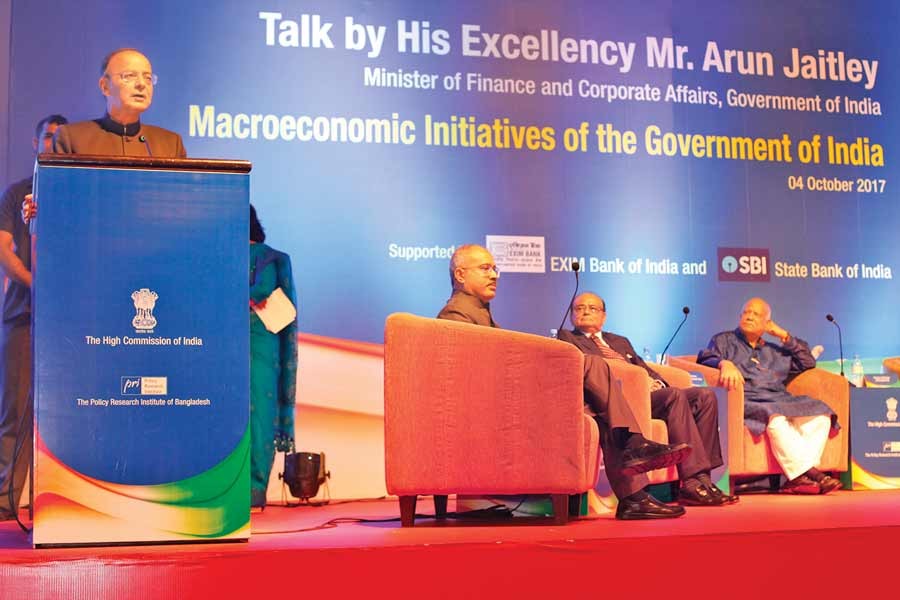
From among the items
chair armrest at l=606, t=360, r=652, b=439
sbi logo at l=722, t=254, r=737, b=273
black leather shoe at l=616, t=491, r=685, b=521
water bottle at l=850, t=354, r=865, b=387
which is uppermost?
sbi logo at l=722, t=254, r=737, b=273

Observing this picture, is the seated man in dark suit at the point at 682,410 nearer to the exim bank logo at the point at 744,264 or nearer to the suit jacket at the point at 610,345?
the suit jacket at the point at 610,345

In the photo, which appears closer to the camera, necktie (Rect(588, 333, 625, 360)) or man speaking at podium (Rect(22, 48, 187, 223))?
man speaking at podium (Rect(22, 48, 187, 223))

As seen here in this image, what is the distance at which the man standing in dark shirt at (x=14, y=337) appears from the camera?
14.8ft

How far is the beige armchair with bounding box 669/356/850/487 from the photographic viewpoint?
5273mm

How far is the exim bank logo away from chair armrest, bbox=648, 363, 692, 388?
3.74ft

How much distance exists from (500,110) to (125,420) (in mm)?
3767

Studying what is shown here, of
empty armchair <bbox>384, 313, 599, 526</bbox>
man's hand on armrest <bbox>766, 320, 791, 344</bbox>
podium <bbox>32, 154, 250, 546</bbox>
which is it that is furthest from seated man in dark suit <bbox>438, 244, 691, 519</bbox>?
man's hand on armrest <bbox>766, 320, 791, 344</bbox>

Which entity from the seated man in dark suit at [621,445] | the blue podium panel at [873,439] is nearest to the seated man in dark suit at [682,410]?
the seated man in dark suit at [621,445]

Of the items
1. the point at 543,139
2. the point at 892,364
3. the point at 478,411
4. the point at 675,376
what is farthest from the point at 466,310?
the point at 892,364

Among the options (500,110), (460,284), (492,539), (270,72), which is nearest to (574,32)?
(500,110)

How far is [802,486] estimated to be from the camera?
535 cm

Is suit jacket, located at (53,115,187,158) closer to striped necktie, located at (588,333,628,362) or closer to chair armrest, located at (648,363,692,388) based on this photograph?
striped necktie, located at (588,333,628,362)

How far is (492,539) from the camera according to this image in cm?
271

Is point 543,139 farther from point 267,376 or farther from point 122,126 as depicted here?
point 122,126
